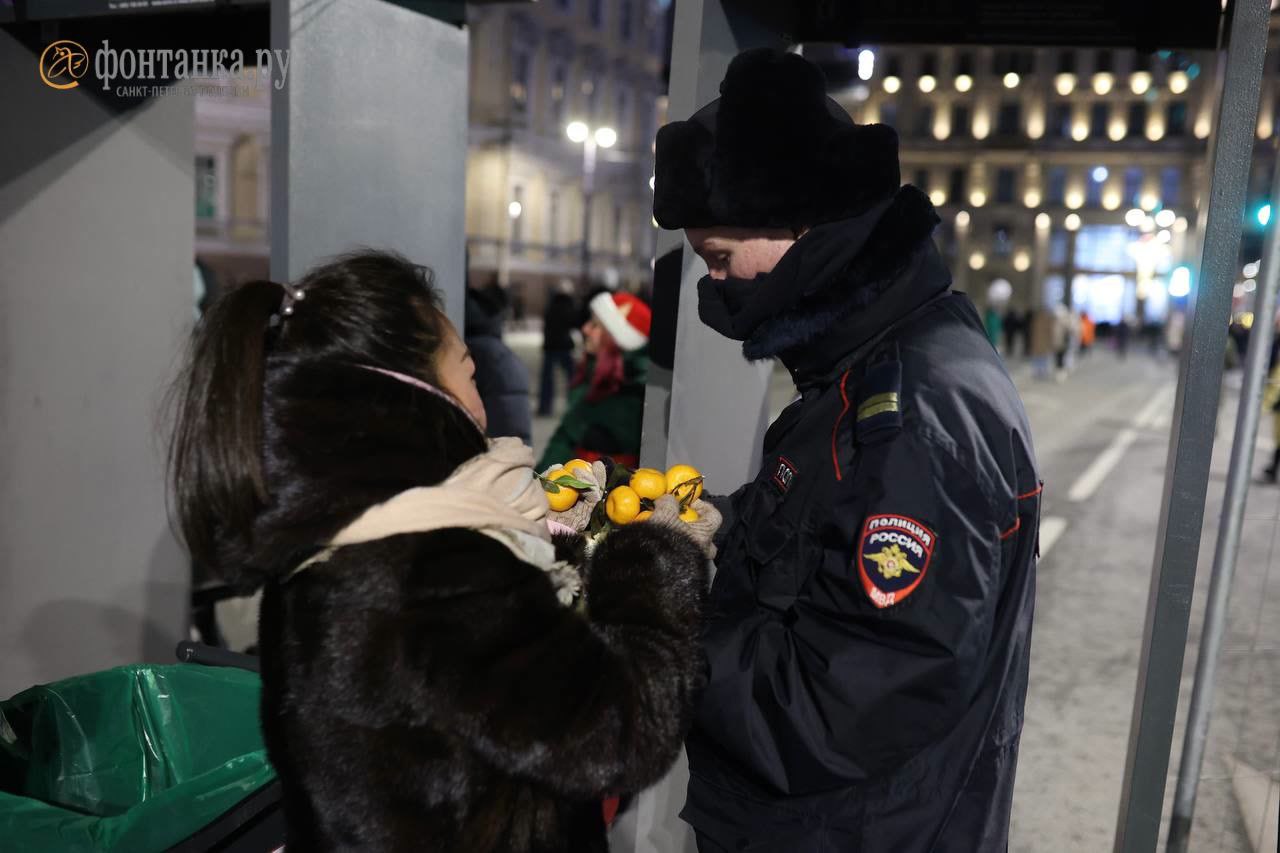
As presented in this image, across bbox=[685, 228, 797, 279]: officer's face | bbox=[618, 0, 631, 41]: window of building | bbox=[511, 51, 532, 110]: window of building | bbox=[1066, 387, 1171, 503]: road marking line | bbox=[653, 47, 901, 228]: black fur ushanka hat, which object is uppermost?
bbox=[618, 0, 631, 41]: window of building

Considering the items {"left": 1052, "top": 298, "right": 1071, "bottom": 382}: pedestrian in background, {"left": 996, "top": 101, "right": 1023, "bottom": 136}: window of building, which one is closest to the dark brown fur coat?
{"left": 1052, "top": 298, "right": 1071, "bottom": 382}: pedestrian in background

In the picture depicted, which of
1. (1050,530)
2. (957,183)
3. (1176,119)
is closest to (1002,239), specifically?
(957,183)

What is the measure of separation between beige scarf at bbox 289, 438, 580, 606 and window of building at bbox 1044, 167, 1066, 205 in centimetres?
6957

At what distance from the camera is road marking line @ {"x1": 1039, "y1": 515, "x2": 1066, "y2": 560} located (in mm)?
8102

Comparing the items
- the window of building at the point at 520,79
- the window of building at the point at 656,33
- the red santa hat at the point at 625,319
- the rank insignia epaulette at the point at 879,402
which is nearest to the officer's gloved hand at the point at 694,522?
the rank insignia epaulette at the point at 879,402

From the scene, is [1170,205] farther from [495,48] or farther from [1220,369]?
[1220,369]

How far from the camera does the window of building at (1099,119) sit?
61.9 m

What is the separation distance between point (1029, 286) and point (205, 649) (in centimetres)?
6856

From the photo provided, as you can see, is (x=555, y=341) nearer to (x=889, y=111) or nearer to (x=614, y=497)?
(x=614, y=497)

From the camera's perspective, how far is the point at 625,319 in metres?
5.11

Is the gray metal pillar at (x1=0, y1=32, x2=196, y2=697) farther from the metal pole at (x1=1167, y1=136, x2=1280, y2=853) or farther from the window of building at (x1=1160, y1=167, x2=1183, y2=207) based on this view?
the window of building at (x1=1160, y1=167, x2=1183, y2=207)

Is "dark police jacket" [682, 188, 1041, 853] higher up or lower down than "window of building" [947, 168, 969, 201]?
lower down

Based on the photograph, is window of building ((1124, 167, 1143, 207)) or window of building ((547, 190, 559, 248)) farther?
window of building ((1124, 167, 1143, 207))

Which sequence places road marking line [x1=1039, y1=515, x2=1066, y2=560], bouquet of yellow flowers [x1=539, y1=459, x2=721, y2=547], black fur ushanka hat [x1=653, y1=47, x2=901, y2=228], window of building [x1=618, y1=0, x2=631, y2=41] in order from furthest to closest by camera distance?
window of building [x1=618, y1=0, x2=631, y2=41], road marking line [x1=1039, y1=515, x2=1066, y2=560], bouquet of yellow flowers [x1=539, y1=459, x2=721, y2=547], black fur ushanka hat [x1=653, y1=47, x2=901, y2=228]
